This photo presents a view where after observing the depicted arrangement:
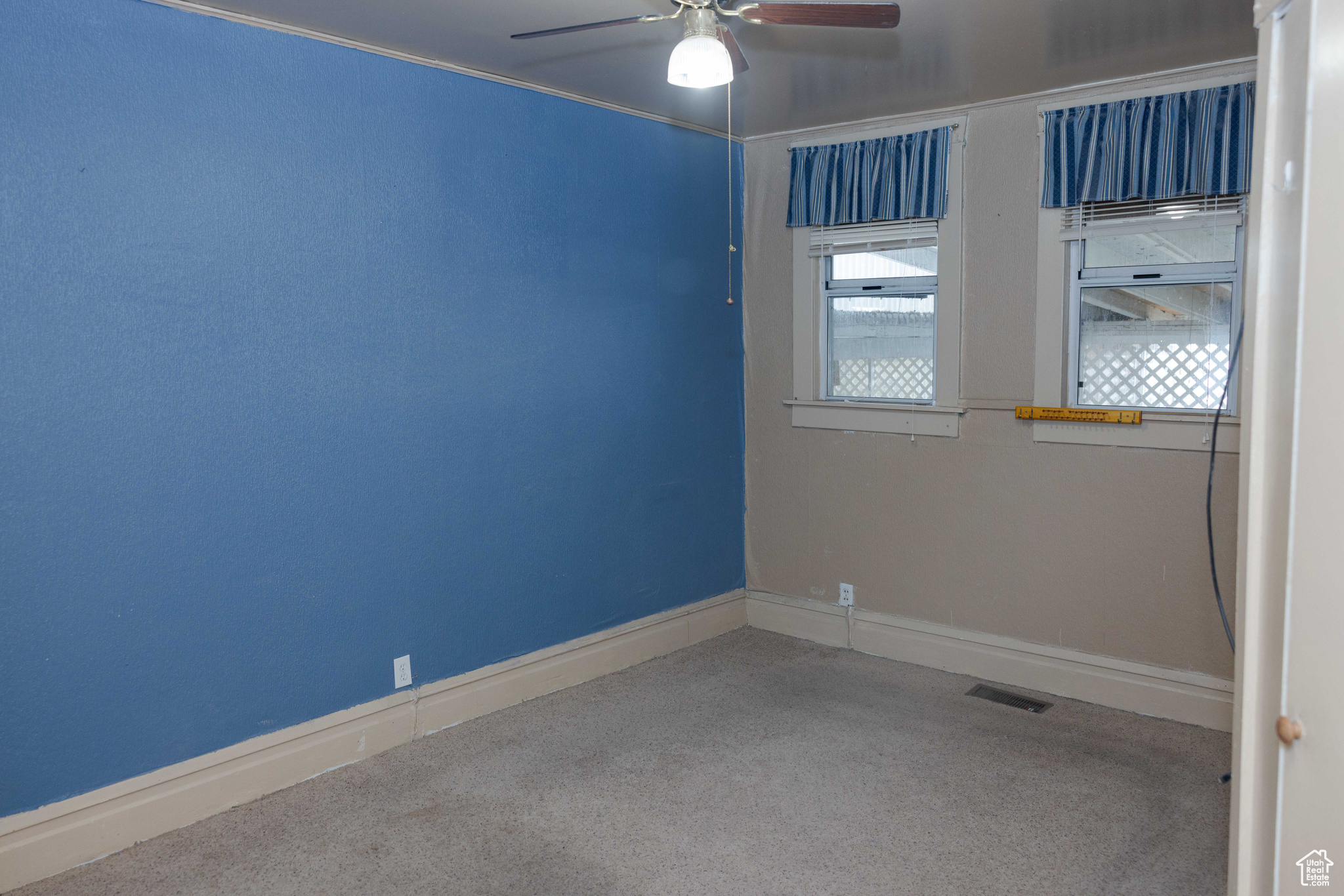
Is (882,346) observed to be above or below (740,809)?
above

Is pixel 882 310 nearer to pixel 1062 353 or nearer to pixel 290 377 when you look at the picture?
pixel 1062 353

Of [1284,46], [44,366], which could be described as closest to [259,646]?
[44,366]

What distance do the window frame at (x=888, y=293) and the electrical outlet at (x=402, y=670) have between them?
7.03 ft

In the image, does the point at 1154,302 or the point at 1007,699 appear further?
the point at 1007,699

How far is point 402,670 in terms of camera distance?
3244 mm

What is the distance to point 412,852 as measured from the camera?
8.31 feet

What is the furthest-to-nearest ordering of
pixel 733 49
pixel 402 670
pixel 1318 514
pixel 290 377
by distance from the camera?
pixel 402 670 < pixel 290 377 < pixel 733 49 < pixel 1318 514

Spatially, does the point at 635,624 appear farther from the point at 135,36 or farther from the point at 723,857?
the point at 135,36

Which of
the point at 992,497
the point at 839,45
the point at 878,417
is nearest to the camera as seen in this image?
the point at 839,45

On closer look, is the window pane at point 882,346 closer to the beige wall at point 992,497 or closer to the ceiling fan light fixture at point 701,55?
the beige wall at point 992,497

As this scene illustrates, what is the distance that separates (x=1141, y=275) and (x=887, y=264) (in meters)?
1.07

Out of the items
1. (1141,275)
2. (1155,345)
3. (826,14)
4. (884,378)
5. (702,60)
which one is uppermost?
(826,14)

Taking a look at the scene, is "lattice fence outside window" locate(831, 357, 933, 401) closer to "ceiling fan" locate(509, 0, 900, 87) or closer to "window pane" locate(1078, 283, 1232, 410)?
"window pane" locate(1078, 283, 1232, 410)

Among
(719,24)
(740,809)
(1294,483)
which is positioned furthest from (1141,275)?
(1294,483)
